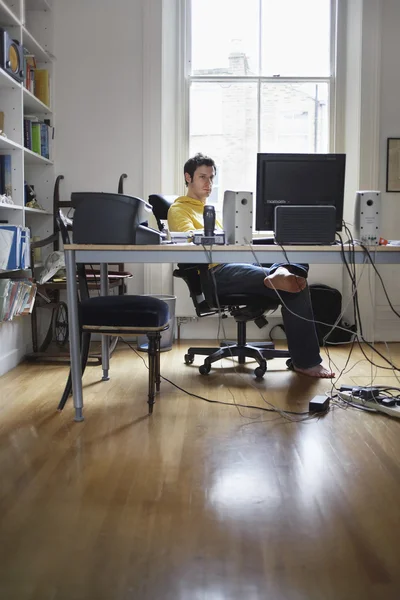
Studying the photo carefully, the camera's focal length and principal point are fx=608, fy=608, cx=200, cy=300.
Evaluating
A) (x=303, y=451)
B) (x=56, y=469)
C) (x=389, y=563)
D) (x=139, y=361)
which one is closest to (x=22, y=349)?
(x=139, y=361)

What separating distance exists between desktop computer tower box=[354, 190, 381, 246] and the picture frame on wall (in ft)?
7.45

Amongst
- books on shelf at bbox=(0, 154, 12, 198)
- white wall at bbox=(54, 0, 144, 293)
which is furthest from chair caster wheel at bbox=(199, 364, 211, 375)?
white wall at bbox=(54, 0, 144, 293)

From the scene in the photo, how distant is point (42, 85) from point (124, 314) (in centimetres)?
248

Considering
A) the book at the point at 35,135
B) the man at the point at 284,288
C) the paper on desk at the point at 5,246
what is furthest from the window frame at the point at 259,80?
the paper on desk at the point at 5,246

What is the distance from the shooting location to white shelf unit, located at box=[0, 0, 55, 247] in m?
3.45

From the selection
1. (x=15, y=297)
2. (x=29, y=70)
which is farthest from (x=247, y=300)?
(x=29, y=70)

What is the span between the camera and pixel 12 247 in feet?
10.3

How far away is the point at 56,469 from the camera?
1.89 m

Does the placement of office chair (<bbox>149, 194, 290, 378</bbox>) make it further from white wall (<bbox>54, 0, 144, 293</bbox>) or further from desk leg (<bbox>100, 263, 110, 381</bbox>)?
white wall (<bbox>54, 0, 144, 293</bbox>)

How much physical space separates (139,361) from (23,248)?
39.4 inches

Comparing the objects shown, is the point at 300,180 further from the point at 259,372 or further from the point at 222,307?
the point at 259,372

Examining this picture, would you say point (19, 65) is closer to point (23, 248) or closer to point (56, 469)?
point (23, 248)

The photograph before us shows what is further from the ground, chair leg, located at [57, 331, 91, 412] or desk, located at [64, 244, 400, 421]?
desk, located at [64, 244, 400, 421]

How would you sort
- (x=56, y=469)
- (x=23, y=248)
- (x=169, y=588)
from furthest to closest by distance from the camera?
(x=23, y=248) < (x=56, y=469) < (x=169, y=588)
